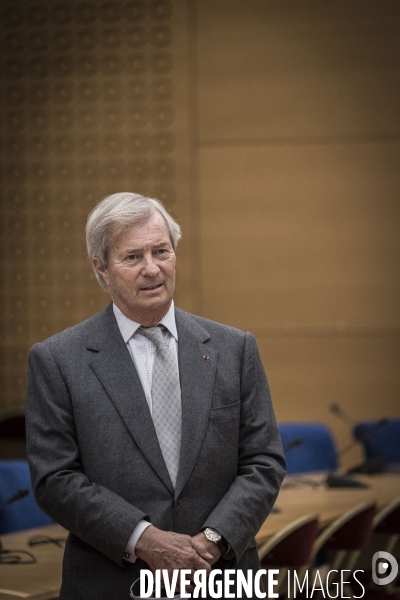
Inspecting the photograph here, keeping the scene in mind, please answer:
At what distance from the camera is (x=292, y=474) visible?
17.2 feet

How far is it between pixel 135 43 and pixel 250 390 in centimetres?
503

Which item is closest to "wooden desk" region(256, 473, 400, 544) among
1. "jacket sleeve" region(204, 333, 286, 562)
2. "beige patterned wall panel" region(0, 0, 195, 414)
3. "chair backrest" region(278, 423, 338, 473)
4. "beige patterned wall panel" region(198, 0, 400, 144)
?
"chair backrest" region(278, 423, 338, 473)

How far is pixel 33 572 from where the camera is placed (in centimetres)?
266

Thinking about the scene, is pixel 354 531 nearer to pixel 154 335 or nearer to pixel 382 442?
pixel 154 335

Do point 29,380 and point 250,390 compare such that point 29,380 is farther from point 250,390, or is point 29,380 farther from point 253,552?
point 253,552

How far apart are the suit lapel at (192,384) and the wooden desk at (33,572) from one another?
2.11ft

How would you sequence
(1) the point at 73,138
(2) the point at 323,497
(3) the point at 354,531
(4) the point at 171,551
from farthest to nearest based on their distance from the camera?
(1) the point at 73,138 → (2) the point at 323,497 → (3) the point at 354,531 → (4) the point at 171,551

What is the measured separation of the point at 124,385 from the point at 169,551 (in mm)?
406

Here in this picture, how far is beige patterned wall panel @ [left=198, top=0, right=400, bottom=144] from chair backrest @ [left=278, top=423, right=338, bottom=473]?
2.36 m

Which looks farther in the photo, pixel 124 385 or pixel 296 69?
pixel 296 69

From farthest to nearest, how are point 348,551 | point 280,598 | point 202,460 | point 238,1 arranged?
point 238,1, point 348,551, point 280,598, point 202,460

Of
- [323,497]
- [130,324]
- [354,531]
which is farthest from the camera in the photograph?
[323,497]

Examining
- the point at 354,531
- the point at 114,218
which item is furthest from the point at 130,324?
the point at 354,531

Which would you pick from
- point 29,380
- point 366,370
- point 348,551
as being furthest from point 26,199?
point 29,380
